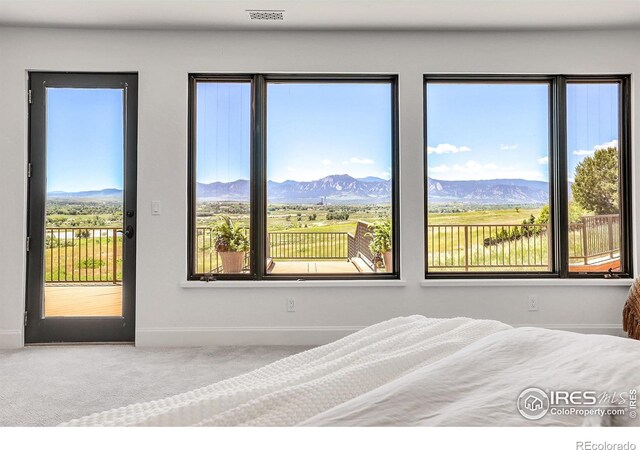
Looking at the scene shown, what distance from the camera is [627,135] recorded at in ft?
12.2

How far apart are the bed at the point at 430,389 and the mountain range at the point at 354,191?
107 inches

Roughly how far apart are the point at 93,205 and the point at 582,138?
171 inches

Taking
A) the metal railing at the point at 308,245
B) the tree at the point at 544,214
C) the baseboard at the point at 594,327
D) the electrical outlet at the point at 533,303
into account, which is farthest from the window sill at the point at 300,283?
the tree at the point at 544,214

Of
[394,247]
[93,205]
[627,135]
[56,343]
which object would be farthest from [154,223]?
[627,135]

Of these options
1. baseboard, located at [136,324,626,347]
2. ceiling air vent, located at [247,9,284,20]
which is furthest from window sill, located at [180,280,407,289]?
ceiling air vent, located at [247,9,284,20]

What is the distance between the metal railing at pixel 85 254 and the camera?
368 cm

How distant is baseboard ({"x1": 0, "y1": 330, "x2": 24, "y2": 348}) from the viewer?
11.6ft

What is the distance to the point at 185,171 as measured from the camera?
365 centimetres

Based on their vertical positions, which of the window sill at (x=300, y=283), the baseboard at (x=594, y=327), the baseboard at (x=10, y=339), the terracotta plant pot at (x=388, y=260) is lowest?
the baseboard at (x=10, y=339)

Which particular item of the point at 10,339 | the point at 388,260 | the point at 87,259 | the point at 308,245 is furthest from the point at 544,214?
the point at 10,339

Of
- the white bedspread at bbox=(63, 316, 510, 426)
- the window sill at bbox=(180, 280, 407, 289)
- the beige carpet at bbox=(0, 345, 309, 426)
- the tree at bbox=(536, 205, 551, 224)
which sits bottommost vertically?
the beige carpet at bbox=(0, 345, 309, 426)

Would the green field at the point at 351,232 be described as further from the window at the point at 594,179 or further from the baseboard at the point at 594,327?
the baseboard at the point at 594,327

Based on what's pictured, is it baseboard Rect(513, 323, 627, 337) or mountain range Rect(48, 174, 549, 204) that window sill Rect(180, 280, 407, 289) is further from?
baseboard Rect(513, 323, 627, 337)

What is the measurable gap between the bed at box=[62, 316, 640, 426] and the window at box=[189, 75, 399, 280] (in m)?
2.66
